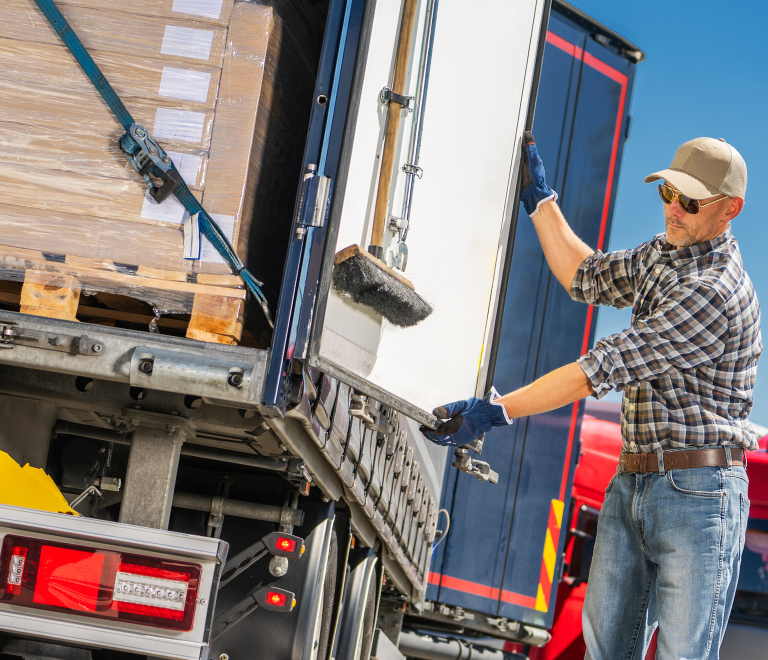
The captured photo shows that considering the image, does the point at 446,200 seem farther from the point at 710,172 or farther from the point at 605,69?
the point at 605,69

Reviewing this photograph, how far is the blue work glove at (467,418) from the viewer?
3020 millimetres

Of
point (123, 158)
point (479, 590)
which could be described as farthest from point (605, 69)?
point (123, 158)

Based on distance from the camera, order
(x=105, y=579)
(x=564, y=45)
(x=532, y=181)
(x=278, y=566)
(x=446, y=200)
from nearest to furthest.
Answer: (x=105, y=579) < (x=446, y=200) < (x=278, y=566) < (x=532, y=181) < (x=564, y=45)

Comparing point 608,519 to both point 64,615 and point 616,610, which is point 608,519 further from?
point 64,615

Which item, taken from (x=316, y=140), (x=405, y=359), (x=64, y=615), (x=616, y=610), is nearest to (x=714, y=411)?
(x=616, y=610)

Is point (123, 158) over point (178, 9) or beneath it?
beneath

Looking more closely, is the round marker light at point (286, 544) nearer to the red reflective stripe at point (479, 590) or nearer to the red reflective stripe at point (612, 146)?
the red reflective stripe at point (479, 590)

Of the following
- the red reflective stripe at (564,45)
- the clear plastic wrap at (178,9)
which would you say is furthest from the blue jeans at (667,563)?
the red reflective stripe at (564,45)

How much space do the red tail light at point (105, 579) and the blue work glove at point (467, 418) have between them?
930mm

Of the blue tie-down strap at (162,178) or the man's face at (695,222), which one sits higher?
the man's face at (695,222)

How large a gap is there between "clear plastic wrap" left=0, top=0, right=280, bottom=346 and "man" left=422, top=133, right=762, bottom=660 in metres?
0.92

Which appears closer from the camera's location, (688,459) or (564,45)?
(688,459)

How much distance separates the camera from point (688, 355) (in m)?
2.97

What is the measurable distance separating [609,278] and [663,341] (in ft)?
2.13
